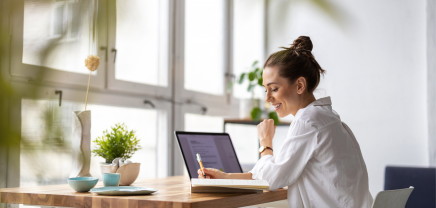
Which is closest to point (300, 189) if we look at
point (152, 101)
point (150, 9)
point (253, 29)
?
point (152, 101)

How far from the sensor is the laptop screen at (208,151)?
162cm

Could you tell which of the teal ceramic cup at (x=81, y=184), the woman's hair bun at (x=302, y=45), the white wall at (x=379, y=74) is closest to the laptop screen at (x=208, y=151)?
the teal ceramic cup at (x=81, y=184)

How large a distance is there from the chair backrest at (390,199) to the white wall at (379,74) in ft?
6.21

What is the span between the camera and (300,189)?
50.0 inches

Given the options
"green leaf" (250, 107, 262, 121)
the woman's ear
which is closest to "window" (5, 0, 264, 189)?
"green leaf" (250, 107, 262, 121)

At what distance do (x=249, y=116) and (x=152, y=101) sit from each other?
0.80 m

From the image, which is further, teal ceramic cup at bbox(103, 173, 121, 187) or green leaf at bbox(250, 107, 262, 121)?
green leaf at bbox(250, 107, 262, 121)

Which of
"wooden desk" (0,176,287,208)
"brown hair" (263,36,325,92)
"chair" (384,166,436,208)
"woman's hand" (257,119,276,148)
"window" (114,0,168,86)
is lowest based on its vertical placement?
"chair" (384,166,436,208)

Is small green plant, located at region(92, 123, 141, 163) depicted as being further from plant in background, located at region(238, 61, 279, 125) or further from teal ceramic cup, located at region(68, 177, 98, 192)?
plant in background, located at region(238, 61, 279, 125)

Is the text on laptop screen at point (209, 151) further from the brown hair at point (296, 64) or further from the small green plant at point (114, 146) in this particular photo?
the brown hair at point (296, 64)

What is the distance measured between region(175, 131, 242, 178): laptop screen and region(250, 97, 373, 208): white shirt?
399 mm

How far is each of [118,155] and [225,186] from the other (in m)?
0.56

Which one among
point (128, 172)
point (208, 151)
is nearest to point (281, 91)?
point (208, 151)

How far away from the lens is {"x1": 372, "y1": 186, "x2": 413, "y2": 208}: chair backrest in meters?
1.06
